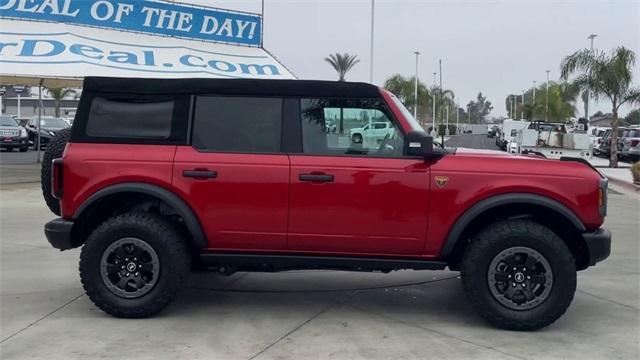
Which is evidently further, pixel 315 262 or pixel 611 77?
pixel 611 77

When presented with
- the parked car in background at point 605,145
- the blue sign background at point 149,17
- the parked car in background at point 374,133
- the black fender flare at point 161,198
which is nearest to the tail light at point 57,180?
the black fender flare at point 161,198

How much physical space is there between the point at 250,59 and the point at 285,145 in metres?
16.5

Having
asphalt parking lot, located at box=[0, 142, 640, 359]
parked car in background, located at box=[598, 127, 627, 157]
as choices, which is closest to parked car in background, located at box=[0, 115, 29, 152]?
asphalt parking lot, located at box=[0, 142, 640, 359]

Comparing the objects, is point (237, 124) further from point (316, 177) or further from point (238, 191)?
point (316, 177)

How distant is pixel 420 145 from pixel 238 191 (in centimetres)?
145

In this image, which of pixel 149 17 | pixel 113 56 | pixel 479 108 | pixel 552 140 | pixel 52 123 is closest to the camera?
pixel 113 56

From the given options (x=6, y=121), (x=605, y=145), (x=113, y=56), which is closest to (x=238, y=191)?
(x=113, y=56)

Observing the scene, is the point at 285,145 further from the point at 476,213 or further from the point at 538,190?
the point at 538,190

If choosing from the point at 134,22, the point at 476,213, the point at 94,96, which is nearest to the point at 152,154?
the point at 94,96

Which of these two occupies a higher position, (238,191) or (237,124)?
(237,124)

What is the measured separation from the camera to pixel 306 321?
17.3 feet

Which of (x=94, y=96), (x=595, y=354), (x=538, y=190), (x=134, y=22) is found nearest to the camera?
(x=595, y=354)

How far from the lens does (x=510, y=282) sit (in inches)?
198

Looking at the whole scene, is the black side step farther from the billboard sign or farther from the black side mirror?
the billboard sign
